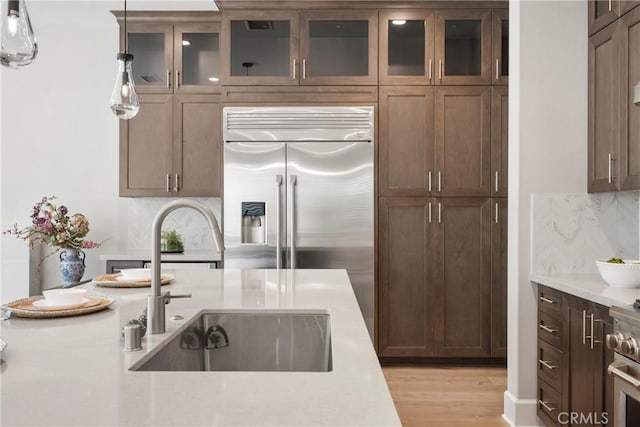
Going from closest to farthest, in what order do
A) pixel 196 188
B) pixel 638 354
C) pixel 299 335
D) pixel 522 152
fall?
pixel 299 335
pixel 638 354
pixel 522 152
pixel 196 188

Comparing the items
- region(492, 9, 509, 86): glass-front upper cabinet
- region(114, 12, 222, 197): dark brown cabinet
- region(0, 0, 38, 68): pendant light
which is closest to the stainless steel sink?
region(0, 0, 38, 68): pendant light

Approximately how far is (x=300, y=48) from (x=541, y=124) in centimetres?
192

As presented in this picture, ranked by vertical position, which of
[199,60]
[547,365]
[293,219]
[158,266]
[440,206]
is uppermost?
[199,60]

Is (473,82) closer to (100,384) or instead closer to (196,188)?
(196,188)

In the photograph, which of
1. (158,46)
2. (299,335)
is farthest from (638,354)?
(158,46)

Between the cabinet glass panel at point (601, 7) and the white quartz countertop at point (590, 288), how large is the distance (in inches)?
54.2

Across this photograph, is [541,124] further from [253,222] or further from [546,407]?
[253,222]

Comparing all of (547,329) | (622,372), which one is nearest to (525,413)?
(547,329)

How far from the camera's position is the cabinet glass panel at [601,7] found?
271 cm

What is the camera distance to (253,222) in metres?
3.97

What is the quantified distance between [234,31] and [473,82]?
187 cm

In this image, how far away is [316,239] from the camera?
3961mm

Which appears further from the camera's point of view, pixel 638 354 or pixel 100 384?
pixel 638 354

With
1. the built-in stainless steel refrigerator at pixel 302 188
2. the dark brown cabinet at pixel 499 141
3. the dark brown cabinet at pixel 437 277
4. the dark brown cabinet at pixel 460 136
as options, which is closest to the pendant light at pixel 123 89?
the built-in stainless steel refrigerator at pixel 302 188
